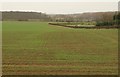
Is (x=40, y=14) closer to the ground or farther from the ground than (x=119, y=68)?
closer to the ground

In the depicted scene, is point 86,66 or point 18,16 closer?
point 86,66

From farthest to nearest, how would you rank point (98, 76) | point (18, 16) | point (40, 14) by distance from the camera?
point (40, 14)
point (18, 16)
point (98, 76)

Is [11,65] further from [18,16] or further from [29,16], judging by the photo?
[29,16]

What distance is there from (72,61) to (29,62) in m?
1.93

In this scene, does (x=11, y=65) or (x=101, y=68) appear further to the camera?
(x=11, y=65)

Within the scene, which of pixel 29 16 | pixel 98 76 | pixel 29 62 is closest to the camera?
pixel 98 76

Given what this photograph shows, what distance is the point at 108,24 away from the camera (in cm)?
6325

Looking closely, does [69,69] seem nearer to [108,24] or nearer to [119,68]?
[119,68]

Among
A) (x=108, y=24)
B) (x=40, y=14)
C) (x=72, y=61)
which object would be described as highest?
(x=72, y=61)

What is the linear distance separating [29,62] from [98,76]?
4145mm

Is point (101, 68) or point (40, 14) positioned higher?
point (101, 68)

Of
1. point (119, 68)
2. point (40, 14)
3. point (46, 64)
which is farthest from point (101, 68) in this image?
point (40, 14)

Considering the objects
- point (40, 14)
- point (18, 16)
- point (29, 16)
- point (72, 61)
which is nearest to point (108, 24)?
point (72, 61)

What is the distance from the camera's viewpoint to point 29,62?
13.1 m
